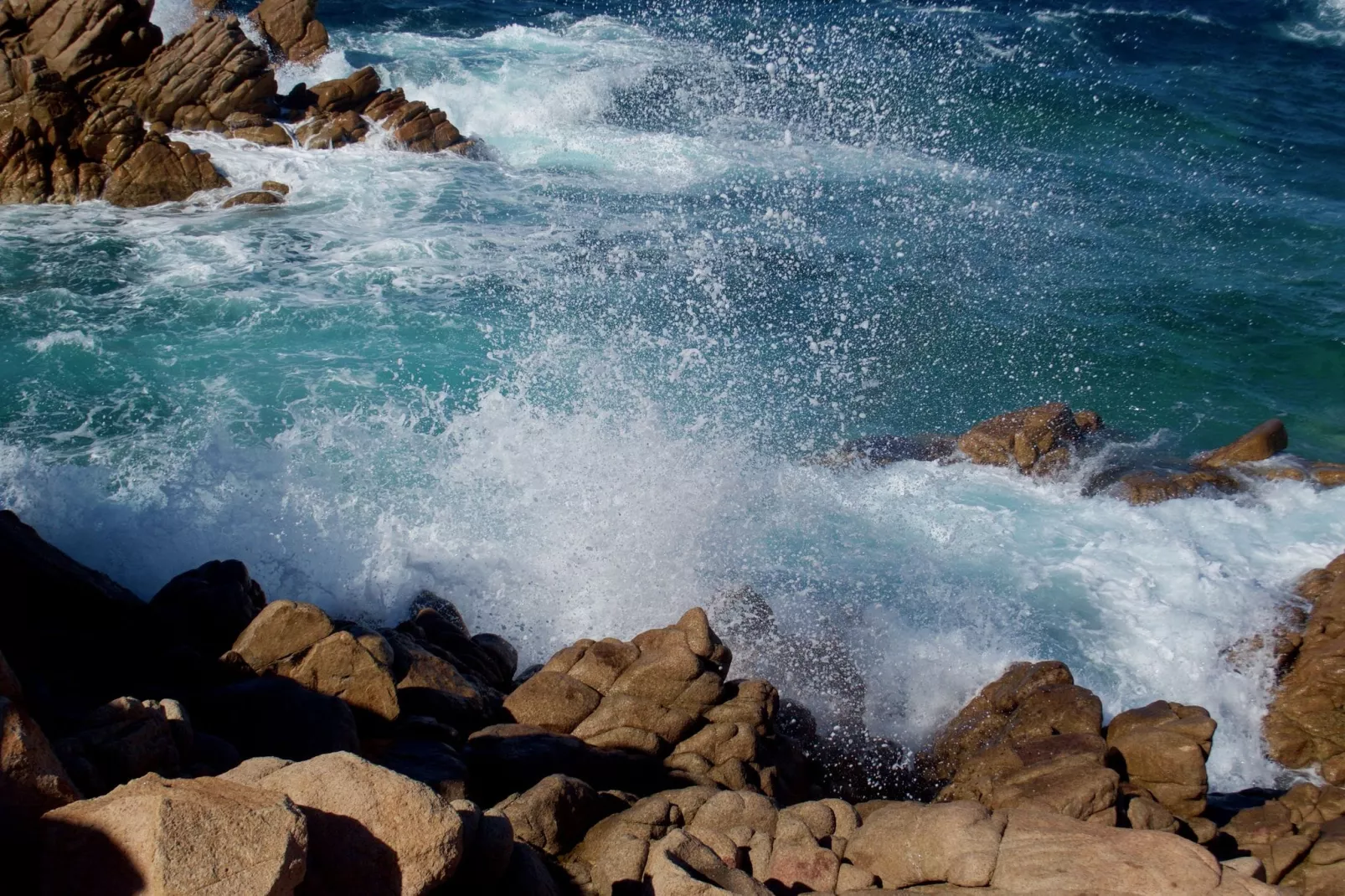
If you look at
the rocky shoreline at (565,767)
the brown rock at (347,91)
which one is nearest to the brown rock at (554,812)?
the rocky shoreline at (565,767)

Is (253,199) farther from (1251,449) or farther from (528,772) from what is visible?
(1251,449)

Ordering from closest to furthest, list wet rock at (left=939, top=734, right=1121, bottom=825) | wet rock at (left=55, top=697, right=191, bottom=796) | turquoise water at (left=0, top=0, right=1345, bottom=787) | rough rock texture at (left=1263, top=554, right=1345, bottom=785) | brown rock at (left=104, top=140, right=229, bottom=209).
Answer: wet rock at (left=55, top=697, right=191, bottom=796), wet rock at (left=939, top=734, right=1121, bottom=825), rough rock texture at (left=1263, top=554, right=1345, bottom=785), turquoise water at (left=0, top=0, right=1345, bottom=787), brown rock at (left=104, top=140, right=229, bottom=209)

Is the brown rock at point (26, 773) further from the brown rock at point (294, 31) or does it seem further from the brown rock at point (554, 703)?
the brown rock at point (294, 31)

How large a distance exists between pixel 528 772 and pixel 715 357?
927 centimetres

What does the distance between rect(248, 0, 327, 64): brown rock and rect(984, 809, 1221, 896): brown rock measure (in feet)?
79.0

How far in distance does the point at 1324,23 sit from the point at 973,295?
2684 cm

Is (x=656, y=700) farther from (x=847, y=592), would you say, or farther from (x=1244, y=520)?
(x=1244, y=520)

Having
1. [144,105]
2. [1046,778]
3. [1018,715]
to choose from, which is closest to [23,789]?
[1046,778]

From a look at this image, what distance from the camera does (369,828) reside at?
4086mm

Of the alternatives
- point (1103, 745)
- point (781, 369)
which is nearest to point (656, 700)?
point (1103, 745)

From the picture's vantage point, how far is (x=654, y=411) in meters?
13.1

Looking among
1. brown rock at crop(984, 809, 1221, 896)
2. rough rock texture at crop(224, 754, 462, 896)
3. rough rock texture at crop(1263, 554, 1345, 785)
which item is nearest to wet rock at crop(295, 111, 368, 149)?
rough rock texture at crop(1263, 554, 1345, 785)

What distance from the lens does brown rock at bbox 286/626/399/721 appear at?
7.04 metres

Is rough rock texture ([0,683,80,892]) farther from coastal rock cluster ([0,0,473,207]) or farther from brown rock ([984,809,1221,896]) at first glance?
coastal rock cluster ([0,0,473,207])
